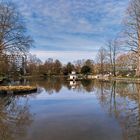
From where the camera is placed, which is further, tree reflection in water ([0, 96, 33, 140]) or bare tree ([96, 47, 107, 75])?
bare tree ([96, 47, 107, 75])

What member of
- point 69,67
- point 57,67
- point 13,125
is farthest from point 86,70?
point 13,125

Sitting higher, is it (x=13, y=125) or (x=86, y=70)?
(x=86, y=70)

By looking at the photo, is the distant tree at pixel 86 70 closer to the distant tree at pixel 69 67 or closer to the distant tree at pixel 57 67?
the distant tree at pixel 69 67

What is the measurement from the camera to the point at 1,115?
37.6 feet

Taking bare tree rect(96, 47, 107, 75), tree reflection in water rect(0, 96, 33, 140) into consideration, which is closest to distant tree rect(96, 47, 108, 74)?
bare tree rect(96, 47, 107, 75)

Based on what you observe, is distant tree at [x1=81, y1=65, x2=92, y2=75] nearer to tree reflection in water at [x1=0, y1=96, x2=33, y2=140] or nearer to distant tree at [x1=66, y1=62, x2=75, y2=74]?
distant tree at [x1=66, y1=62, x2=75, y2=74]

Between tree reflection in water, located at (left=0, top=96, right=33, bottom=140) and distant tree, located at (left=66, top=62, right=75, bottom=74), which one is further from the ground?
distant tree, located at (left=66, top=62, right=75, bottom=74)

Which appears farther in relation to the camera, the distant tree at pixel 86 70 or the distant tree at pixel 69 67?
the distant tree at pixel 69 67

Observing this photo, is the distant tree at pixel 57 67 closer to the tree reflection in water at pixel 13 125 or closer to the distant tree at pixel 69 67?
the distant tree at pixel 69 67

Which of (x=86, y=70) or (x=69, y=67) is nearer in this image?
(x=86, y=70)

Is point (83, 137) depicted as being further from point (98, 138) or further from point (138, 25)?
point (138, 25)

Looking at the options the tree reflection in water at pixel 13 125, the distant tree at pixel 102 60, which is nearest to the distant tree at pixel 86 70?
the distant tree at pixel 102 60

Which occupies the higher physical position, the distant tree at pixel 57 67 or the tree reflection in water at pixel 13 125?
the distant tree at pixel 57 67

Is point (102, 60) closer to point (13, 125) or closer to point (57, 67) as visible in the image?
point (57, 67)
